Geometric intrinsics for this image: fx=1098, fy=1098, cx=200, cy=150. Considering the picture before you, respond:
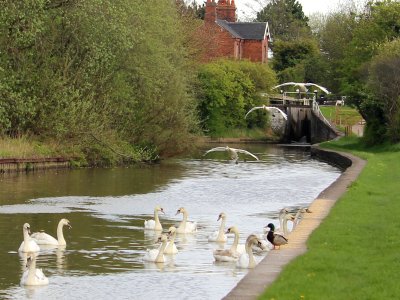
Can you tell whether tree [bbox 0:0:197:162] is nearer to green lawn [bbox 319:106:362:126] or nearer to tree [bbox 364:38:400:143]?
tree [bbox 364:38:400:143]

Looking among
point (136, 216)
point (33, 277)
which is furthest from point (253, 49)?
point (33, 277)

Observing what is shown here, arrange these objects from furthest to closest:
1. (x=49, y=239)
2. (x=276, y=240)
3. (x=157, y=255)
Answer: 1. (x=49, y=239)
2. (x=157, y=255)
3. (x=276, y=240)

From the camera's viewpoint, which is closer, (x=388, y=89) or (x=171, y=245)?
(x=171, y=245)

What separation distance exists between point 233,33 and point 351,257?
8865 cm

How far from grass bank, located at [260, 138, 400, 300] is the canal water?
202 centimetres

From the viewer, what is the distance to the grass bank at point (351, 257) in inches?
572

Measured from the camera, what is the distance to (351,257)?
17.5 metres

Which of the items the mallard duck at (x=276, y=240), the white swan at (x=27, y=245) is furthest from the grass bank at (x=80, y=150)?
the mallard duck at (x=276, y=240)

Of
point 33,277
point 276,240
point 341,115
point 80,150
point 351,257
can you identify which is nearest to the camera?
point 351,257

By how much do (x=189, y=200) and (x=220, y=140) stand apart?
1878 inches

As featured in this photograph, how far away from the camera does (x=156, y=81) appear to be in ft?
172

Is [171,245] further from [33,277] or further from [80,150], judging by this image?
[80,150]

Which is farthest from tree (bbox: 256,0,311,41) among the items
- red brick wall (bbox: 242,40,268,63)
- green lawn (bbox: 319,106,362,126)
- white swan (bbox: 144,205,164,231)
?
white swan (bbox: 144,205,164,231)

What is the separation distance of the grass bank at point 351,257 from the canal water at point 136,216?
202cm
